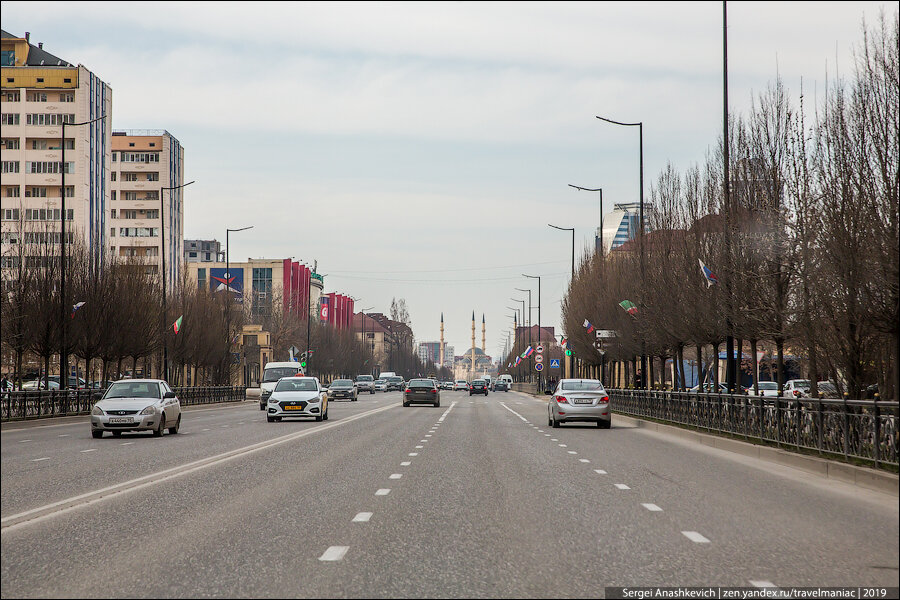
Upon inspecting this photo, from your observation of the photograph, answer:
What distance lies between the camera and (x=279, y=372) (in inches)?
2101

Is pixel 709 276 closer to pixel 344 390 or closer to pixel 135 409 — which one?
pixel 135 409

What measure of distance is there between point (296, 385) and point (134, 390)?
1124cm

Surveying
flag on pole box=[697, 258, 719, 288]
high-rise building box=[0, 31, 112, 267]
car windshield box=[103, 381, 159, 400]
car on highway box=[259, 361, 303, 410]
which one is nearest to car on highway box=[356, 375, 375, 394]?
high-rise building box=[0, 31, 112, 267]

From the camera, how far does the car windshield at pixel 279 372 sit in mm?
52844

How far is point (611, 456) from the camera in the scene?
65.8ft

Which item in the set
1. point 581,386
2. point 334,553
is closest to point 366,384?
point 581,386

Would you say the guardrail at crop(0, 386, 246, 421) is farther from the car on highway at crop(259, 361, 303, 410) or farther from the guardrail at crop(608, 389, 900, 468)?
the guardrail at crop(608, 389, 900, 468)

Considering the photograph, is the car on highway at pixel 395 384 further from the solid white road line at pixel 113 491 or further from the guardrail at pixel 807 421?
the solid white road line at pixel 113 491

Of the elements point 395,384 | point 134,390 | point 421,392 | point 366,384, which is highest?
point 134,390

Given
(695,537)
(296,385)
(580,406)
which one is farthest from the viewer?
(296,385)

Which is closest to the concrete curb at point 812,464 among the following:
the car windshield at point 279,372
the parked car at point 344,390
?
the car windshield at point 279,372

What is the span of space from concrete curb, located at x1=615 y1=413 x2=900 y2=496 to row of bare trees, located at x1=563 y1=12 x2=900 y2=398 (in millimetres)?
2362

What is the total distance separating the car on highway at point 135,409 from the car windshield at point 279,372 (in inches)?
953

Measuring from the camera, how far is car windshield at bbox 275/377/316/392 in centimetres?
3784
